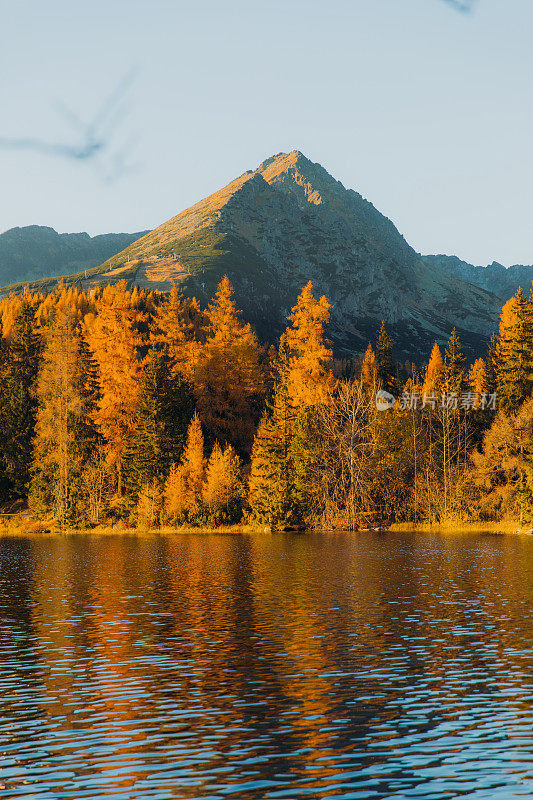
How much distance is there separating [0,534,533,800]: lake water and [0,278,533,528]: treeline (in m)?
35.9

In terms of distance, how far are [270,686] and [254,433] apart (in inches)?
2677

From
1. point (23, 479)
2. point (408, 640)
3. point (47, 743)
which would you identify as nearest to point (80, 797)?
point (47, 743)

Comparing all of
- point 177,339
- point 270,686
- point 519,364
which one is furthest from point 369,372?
point 270,686

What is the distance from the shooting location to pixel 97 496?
8131 cm

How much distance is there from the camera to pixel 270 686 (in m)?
18.2

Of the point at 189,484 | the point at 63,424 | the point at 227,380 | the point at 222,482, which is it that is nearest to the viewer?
the point at 222,482

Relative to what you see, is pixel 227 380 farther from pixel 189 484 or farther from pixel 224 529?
pixel 224 529

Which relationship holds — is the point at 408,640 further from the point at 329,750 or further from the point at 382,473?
the point at 382,473

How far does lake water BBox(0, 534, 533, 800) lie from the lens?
12414 mm

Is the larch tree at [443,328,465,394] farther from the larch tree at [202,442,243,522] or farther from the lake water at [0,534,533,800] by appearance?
the lake water at [0,534,533,800]

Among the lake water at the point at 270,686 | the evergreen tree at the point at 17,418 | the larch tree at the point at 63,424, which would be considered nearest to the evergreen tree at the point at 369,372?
the larch tree at the point at 63,424

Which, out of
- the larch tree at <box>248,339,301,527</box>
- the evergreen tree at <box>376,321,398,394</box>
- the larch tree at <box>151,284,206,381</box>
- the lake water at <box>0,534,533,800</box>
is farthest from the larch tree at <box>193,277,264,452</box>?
the lake water at <box>0,534,533,800</box>

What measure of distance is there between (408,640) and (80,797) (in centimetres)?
1385

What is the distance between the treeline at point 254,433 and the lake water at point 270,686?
35.9 metres
